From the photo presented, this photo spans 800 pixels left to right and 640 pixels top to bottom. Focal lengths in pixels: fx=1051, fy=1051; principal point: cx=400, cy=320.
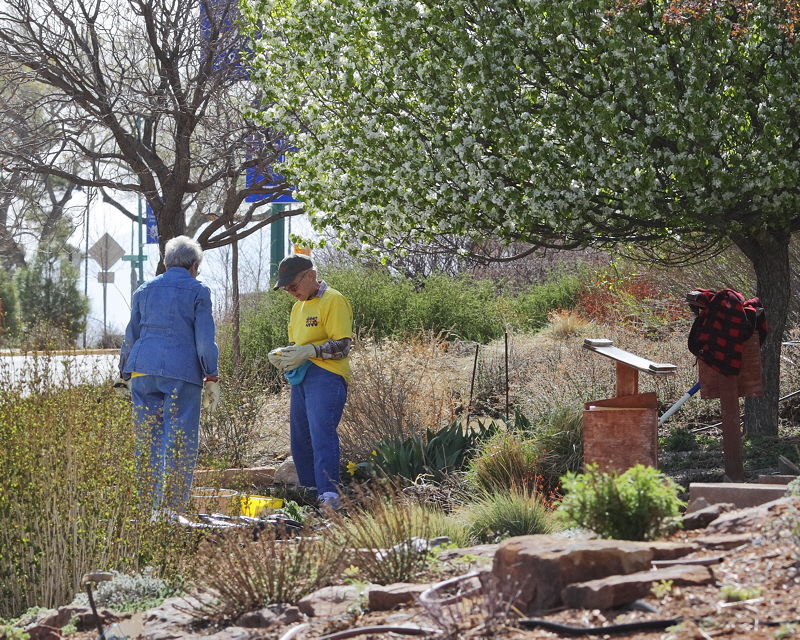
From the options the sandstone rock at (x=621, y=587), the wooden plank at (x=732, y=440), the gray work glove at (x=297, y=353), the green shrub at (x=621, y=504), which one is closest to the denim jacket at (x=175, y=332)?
the gray work glove at (x=297, y=353)

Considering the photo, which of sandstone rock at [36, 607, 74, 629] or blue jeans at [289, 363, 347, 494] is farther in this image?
blue jeans at [289, 363, 347, 494]

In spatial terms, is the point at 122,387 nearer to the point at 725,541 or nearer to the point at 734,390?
the point at 734,390

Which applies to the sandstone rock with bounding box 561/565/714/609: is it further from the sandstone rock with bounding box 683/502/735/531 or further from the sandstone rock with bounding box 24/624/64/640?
the sandstone rock with bounding box 24/624/64/640

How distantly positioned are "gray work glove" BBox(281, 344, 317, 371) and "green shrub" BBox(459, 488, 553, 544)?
70.3 inches

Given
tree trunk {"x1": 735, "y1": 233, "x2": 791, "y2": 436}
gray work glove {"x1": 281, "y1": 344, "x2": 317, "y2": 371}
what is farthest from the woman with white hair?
tree trunk {"x1": 735, "y1": 233, "x2": 791, "y2": 436}

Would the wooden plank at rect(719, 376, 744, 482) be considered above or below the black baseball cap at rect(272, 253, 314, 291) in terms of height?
below

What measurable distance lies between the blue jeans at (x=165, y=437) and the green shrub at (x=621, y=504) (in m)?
2.13

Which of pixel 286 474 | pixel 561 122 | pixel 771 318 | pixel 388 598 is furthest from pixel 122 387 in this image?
pixel 771 318

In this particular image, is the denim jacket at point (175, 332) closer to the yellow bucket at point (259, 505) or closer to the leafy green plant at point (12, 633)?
the yellow bucket at point (259, 505)

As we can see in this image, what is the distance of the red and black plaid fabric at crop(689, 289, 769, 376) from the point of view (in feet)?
23.3

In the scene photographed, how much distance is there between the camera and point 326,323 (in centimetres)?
718

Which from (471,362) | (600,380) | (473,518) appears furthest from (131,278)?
(473,518)

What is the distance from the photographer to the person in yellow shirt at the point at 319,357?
23.3ft

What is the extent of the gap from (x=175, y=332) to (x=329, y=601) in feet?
9.66
